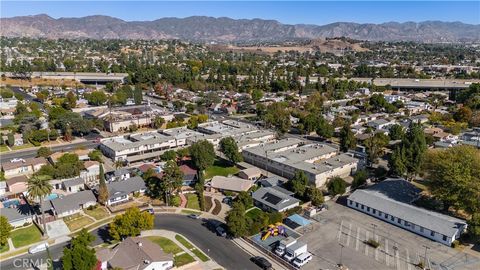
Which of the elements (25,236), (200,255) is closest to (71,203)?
(25,236)

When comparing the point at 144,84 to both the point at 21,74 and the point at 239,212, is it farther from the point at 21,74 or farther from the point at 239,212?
the point at 239,212

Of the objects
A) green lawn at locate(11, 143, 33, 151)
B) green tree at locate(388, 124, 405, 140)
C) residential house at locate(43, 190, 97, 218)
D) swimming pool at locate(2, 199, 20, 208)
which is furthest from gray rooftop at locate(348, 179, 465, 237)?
green lawn at locate(11, 143, 33, 151)

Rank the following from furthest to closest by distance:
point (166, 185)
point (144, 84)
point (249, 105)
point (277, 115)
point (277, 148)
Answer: point (144, 84) < point (249, 105) < point (277, 115) < point (277, 148) < point (166, 185)

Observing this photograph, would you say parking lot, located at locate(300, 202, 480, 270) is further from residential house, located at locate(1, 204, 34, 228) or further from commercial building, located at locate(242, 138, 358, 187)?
residential house, located at locate(1, 204, 34, 228)

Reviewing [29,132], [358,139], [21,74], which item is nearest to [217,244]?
[358,139]

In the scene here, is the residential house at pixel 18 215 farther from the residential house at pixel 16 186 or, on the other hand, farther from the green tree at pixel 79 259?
the green tree at pixel 79 259

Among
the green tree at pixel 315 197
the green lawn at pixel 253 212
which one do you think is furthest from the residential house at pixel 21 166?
the green tree at pixel 315 197
